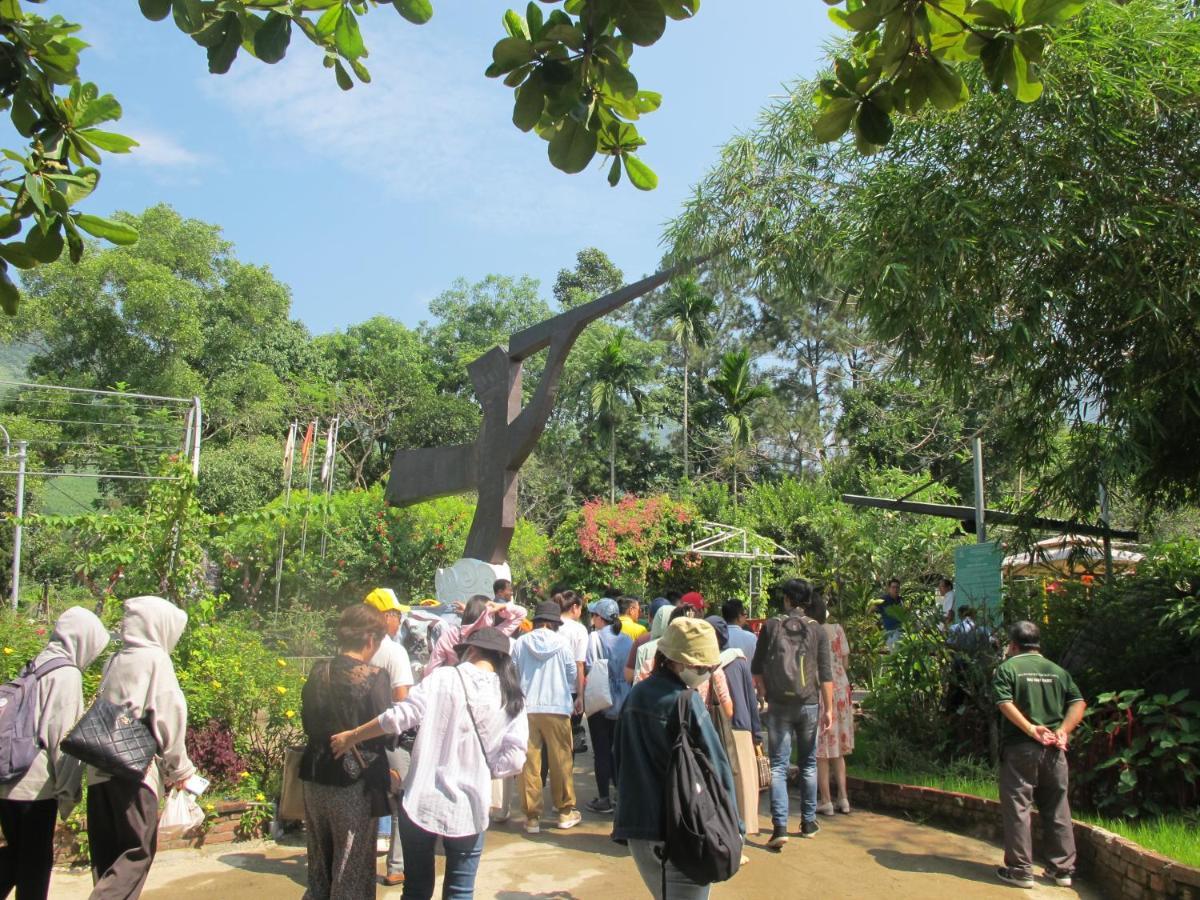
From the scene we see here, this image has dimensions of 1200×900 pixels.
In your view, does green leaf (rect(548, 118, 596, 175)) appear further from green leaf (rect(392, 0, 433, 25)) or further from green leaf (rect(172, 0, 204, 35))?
green leaf (rect(172, 0, 204, 35))

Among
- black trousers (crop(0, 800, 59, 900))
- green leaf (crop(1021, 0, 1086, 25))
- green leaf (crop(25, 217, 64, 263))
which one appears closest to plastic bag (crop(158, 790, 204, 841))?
black trousers (crop(0, 800, 59, 900))

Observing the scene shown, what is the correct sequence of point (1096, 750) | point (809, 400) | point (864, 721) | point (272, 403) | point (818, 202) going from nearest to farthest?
point (1096, 750)
point (864, 721)
point (818, 202)
point (272, 403)
point (809, 400)

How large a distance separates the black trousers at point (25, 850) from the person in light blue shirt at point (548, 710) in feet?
9.43

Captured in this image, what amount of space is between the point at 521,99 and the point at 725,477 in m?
31.4

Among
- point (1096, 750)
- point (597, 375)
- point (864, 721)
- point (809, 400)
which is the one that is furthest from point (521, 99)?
point (809, 400)

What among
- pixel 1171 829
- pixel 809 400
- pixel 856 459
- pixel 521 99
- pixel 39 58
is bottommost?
pixel 1171 829

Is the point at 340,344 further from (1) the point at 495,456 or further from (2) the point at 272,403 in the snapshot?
(1) the point at 495,456

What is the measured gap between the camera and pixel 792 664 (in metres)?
5.82

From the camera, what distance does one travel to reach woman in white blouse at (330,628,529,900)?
360 centimetres

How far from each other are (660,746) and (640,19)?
7.86 ft

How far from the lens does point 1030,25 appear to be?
79.6 inches

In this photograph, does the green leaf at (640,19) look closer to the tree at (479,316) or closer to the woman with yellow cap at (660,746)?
the woman with yellow cap at (660,746)

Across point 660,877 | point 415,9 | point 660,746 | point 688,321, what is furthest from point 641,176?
point 688,321

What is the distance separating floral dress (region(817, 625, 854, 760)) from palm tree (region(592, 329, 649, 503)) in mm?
24568
